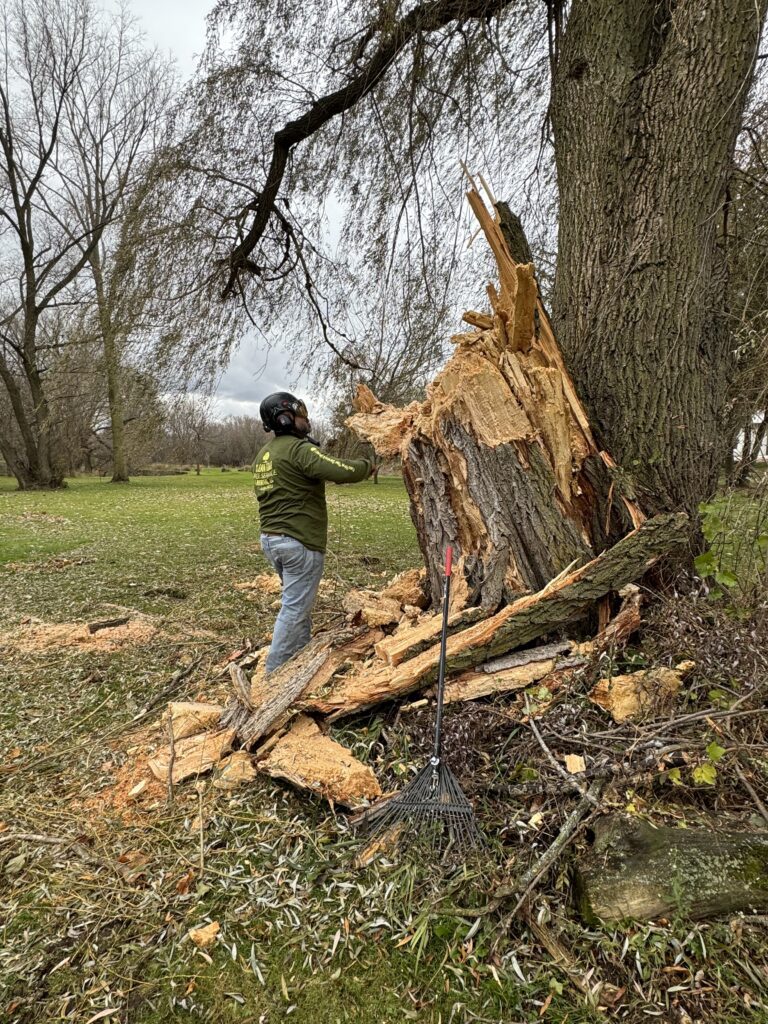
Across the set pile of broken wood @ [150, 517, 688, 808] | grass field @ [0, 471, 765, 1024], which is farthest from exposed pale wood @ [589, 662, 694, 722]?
grass field @ [0, 471, 765, 1024]

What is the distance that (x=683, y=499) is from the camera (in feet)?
9.28

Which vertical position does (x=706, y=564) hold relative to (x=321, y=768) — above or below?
above

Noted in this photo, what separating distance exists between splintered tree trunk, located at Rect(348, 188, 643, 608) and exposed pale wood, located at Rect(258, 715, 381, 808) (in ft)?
3.40

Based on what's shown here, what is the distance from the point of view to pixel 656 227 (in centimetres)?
277

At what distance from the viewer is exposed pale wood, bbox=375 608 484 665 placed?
2.72m

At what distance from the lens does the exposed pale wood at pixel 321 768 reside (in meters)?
2.20

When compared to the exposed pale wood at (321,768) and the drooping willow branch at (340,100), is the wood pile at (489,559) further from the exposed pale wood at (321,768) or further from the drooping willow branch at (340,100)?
the drooping willow branch at (340,100)

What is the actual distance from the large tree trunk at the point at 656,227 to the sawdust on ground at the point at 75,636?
12.9 feet

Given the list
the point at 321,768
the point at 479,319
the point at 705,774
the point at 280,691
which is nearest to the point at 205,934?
the point at 321,768

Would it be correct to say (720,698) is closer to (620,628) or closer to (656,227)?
(620,628)

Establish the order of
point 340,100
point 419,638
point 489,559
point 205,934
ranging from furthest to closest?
point 340,100 → point 489,559 → point 419,638 → point 205,934

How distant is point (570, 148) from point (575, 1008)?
382cm

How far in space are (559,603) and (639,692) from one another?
50 centimetres

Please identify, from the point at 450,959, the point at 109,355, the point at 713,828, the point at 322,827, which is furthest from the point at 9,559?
the point at 713,828
